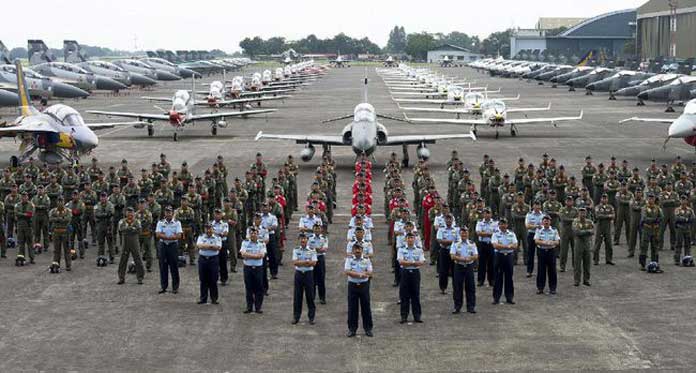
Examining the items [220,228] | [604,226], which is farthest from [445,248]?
[220,228]

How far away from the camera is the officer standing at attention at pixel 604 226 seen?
17078 millimetres

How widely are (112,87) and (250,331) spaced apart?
216 feet

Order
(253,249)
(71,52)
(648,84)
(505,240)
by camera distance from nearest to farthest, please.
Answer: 1. (253,249)
2. (505,240)
3. (648,84)
4. (71,52)

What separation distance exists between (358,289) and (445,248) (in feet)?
9.42

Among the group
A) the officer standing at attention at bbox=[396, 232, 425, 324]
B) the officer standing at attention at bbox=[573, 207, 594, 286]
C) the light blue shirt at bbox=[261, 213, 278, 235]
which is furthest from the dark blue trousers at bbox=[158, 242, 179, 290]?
the officer standing at attention at bbox=[573, 207, 594, 286]

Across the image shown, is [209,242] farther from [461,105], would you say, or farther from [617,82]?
[617,82]

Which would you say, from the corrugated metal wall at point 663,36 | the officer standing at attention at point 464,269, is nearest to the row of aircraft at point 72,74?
the officer standing at attention at point 464,269

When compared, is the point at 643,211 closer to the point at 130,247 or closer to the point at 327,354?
the point at 327,354

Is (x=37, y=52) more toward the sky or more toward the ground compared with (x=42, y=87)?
more toward the sky

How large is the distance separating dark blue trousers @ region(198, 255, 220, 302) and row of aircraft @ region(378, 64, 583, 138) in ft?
73.0

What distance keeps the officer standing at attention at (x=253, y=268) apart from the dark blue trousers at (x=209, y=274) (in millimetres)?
754

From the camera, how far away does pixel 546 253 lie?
50.0 feet

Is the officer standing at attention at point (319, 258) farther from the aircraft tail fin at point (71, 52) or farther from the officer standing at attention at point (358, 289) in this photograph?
the aircraft tail fin at point (71, 52)

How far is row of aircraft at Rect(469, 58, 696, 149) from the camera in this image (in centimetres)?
2966
